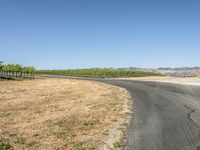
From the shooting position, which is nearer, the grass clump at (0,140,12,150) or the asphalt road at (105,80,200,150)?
the grass clump at (0,140,12,150)

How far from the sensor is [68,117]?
46.7ft

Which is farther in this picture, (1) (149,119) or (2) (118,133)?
(1) (149,119)

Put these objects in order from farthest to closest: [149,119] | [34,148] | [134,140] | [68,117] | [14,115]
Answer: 1. [14,115]
2. [68,117]
3. [149,119]
4. [134,140]
5. [34,148]

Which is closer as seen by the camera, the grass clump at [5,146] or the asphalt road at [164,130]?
the grass clump at [5,146]

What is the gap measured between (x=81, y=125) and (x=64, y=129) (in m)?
1.07

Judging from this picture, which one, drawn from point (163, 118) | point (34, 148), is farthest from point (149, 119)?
point (34, 148)

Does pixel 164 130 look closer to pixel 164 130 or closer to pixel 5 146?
pixel 164 130

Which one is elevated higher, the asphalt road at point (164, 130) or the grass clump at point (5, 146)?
the asphalt road at point (164, 130)

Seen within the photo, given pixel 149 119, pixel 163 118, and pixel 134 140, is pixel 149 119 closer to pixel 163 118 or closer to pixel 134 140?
pixel 163 118

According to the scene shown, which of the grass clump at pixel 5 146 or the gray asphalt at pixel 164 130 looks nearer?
the grass clump at pixel 5 146

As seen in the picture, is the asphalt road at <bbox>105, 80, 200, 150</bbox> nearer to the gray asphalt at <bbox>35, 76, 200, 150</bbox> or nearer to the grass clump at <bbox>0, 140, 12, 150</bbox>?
the gray asphalt at <bbox>35, 76, 200, 150</bbox>

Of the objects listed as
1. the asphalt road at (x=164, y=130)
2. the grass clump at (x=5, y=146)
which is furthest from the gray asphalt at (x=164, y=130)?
the grass clump at (x=5, y=146)

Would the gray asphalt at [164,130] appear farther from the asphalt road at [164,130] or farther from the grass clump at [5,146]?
the grass clump at [5,146]

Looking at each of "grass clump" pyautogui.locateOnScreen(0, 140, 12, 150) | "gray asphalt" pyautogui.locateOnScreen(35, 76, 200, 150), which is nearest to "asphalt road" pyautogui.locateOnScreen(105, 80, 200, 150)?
"gray asphalt" pyautogui.locateOnScreen(35, 76, 200, 150)
